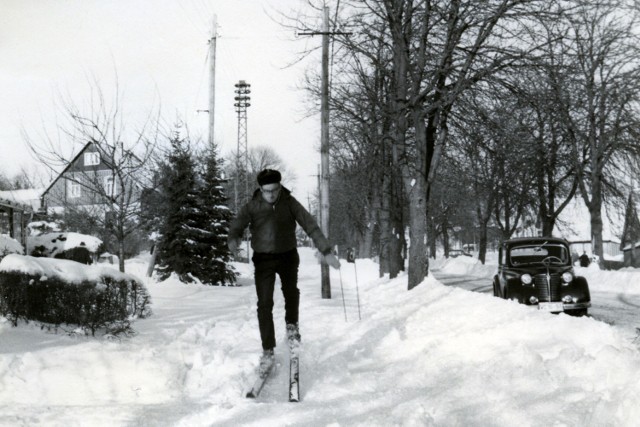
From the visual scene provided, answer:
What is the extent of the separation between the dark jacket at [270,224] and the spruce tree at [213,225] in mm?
17841

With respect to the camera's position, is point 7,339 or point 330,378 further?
point 7,339

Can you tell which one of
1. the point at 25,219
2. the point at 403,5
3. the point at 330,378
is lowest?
the point at 330,378

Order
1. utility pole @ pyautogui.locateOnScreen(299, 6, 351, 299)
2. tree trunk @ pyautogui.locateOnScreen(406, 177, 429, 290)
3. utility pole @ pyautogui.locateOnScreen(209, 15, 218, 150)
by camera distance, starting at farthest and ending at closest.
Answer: utility pole @ pyautogui.locateOnScreen(209, 15, 218, 150) < utility pole @ pyautogui.locateOnScreen(299, 6, 351, 299) < tree trunk @ pyautogui.locateOnScreen(406, 177, 429, 290)

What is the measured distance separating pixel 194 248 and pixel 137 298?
1442cm

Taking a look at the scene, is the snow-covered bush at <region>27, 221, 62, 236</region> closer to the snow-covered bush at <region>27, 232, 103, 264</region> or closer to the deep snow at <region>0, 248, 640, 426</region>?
the snow-covered bush at <region>27, 232, 103, 264</region>

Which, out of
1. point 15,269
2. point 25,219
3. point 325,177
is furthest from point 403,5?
point 25,219

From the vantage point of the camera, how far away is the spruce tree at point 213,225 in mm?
23609

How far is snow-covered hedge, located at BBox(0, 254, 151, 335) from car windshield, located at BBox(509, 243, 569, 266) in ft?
29.0

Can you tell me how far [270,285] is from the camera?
5566mm

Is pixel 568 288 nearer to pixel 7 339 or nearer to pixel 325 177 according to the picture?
pixel 325 177

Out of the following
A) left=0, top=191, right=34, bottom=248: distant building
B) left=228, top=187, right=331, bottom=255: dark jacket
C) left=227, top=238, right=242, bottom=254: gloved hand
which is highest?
left=0, top=191, right=34, bottom=248: distant building

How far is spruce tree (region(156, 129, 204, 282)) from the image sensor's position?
71.8 ft

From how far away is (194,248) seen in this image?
75.1 feet

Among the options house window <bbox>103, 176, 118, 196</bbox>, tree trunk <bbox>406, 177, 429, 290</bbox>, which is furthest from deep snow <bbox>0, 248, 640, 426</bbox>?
house window <bbox>103, 176, 118, 196</bbox>
